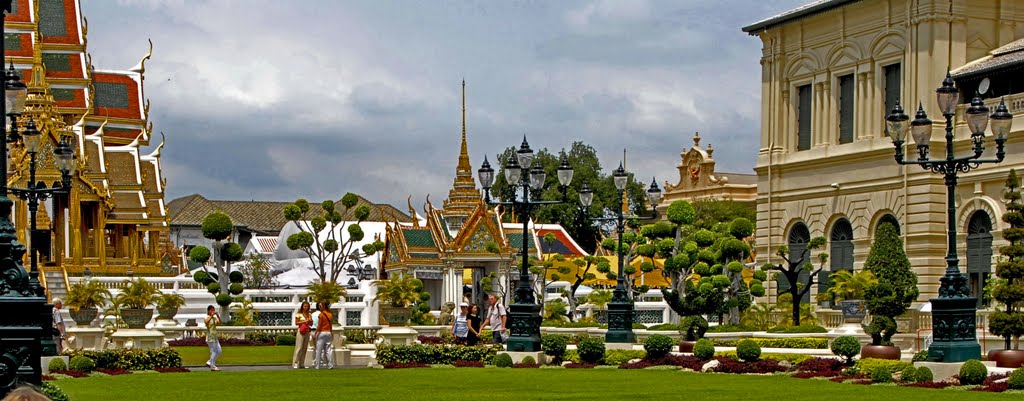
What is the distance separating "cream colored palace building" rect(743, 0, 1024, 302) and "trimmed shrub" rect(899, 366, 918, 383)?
995 inches

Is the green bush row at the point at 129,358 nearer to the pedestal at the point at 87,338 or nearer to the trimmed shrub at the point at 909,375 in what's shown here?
the pedestal at the point at 87,338

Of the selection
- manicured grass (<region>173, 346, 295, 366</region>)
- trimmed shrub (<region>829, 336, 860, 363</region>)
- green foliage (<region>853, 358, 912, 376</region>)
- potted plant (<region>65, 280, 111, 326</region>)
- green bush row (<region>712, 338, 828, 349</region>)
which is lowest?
manicured grass (<region>173, 346, 295, 366</region>)

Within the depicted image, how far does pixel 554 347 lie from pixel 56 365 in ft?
32.6

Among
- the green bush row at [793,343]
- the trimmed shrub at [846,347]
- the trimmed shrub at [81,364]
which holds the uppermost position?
the trimmed shrub at [846,347]

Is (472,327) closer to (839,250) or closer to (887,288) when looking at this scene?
(887,288)

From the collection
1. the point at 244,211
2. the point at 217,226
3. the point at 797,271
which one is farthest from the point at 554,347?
the point at 244,211

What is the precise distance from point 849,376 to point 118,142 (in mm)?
49086

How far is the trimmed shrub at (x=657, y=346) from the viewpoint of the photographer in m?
32.8

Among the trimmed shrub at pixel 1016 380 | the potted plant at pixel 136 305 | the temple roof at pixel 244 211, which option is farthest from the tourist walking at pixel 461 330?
the temple roof at pixel 244 211

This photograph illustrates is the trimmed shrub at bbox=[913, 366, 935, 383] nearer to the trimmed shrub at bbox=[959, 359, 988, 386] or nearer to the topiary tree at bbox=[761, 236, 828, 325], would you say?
the trimmed shrub at bbox=[959, 359, 988, 386]

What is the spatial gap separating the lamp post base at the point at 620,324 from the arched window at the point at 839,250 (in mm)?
21023

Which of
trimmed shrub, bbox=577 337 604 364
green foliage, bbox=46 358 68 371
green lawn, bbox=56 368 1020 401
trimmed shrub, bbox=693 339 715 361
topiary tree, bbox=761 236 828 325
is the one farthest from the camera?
topiary tree, bbox=761 236 828 325

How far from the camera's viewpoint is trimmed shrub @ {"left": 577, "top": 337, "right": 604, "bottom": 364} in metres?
33.5

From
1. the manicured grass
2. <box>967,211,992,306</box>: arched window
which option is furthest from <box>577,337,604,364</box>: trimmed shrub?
<box>967,211,992,306</box>: arched window
